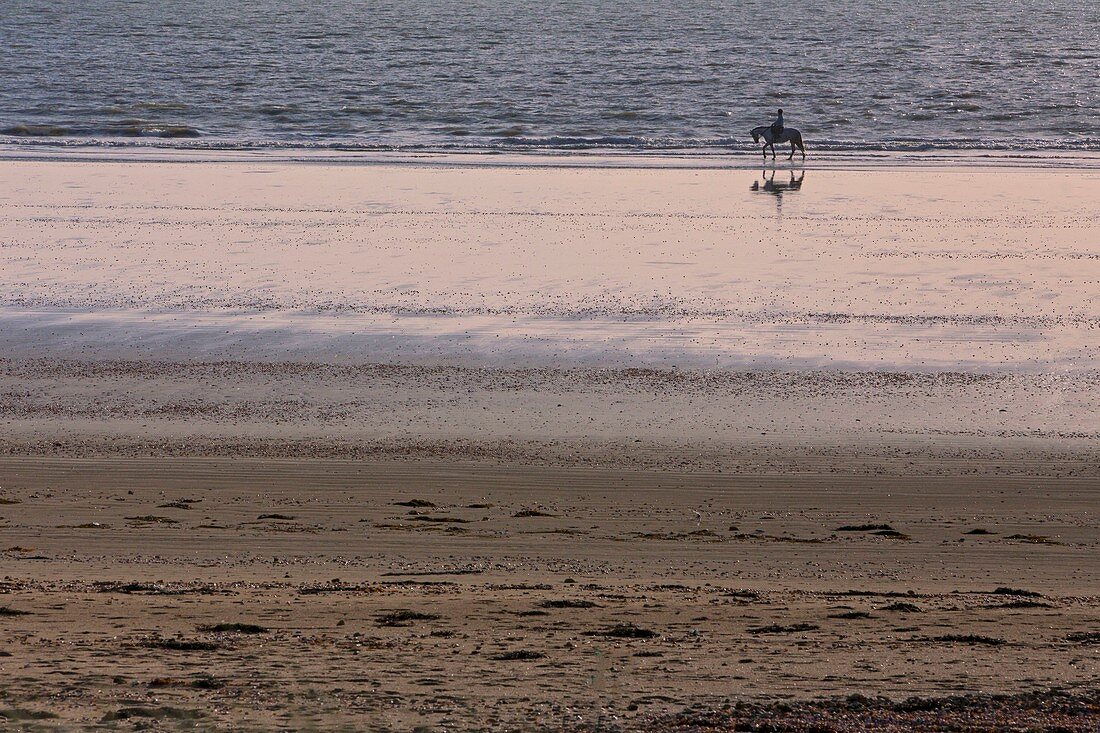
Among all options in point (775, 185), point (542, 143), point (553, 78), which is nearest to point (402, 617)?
point (775, 185)

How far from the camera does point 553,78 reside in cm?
4397

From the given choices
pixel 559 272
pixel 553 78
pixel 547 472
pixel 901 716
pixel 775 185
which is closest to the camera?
pixel 901 716

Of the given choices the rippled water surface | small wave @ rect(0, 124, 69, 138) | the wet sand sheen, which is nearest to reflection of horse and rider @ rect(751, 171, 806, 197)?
the wet sand sheen

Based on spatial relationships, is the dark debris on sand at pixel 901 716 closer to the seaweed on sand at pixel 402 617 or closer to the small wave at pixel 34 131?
the seaweed on sand at pixel 402 617

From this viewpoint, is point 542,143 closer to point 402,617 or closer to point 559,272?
point 559,272

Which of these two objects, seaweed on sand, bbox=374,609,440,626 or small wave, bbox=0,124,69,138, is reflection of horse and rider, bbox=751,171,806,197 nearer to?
seaweed on sand, bbox=374,609,440,626

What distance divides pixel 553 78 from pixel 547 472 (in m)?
37.4

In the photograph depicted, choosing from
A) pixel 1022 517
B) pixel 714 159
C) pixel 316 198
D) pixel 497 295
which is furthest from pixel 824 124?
pixel 1022 517

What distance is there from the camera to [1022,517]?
23.5ft

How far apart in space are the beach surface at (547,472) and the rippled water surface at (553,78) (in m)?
15.7

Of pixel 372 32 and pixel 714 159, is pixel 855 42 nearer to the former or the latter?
Answer: pixel 372 32

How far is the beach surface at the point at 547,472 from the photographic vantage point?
14.9 feet

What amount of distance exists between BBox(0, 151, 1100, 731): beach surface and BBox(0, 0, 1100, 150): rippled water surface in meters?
15.7

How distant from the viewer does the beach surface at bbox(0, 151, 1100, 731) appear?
4.55 m
